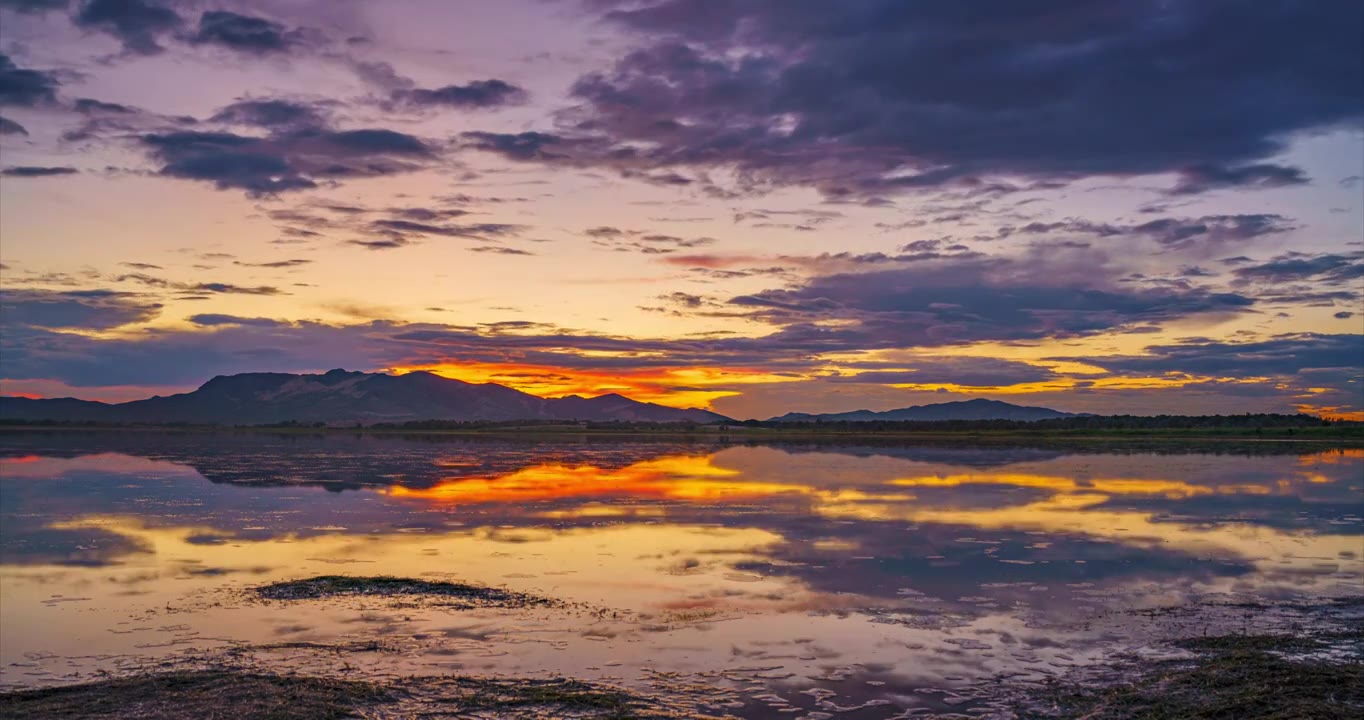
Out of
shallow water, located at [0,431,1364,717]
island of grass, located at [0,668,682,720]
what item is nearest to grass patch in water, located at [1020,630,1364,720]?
shallow water, located at [0,431,1364,717]

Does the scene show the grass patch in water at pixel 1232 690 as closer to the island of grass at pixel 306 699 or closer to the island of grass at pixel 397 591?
the island of grass at pixel 306 699

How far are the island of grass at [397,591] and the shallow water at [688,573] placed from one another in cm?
52

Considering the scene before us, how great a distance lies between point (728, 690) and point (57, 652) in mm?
8803

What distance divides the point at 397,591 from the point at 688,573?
5.52 meters

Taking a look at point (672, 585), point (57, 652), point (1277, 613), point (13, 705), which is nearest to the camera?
point (13, 705)

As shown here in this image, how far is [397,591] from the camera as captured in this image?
53.0 feet

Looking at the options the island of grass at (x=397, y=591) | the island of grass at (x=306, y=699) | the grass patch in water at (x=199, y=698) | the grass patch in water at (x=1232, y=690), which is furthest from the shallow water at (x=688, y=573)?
the grass patch in water at (x=1232, y=690)

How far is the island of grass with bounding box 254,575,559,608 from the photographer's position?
15547 mm

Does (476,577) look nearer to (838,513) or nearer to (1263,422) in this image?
(838,513)

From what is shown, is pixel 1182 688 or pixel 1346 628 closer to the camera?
pixel 1182 688

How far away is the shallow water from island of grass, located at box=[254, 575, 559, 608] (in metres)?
0.52

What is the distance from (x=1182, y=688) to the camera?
10.7 m

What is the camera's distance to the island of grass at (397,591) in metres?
15.5

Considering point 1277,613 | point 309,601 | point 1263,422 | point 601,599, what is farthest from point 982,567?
point 1263,422
